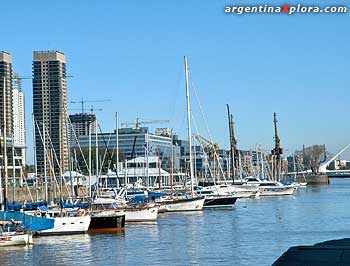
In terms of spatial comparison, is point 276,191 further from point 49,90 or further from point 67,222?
point 67,222

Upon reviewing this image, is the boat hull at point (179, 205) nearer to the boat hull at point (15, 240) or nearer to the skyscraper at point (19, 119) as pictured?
the boat hull at point (15, 240)

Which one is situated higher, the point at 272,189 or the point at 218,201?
the point at 272,189

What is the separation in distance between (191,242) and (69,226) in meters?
10.1

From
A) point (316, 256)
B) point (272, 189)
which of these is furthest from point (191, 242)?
point (272, 189)

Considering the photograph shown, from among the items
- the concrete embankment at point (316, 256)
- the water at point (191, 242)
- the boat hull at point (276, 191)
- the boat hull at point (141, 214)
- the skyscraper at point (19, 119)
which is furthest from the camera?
the skyscraper at point (19, 119)

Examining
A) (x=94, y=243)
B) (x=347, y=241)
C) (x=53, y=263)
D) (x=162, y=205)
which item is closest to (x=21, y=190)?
(x=162, y=205)

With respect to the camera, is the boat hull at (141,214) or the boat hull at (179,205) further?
the boat hull at (179,205)

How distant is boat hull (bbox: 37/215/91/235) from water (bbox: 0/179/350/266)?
90 centimetres

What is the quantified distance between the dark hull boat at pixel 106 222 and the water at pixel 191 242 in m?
0.91

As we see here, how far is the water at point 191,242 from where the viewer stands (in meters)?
35.7

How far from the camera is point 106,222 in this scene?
176 feet

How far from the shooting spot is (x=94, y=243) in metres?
44.8

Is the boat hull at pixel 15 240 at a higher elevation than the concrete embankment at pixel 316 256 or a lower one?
lower

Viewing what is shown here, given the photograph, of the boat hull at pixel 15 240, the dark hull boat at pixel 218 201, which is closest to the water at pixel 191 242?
the boat hull at pixel 15 240
